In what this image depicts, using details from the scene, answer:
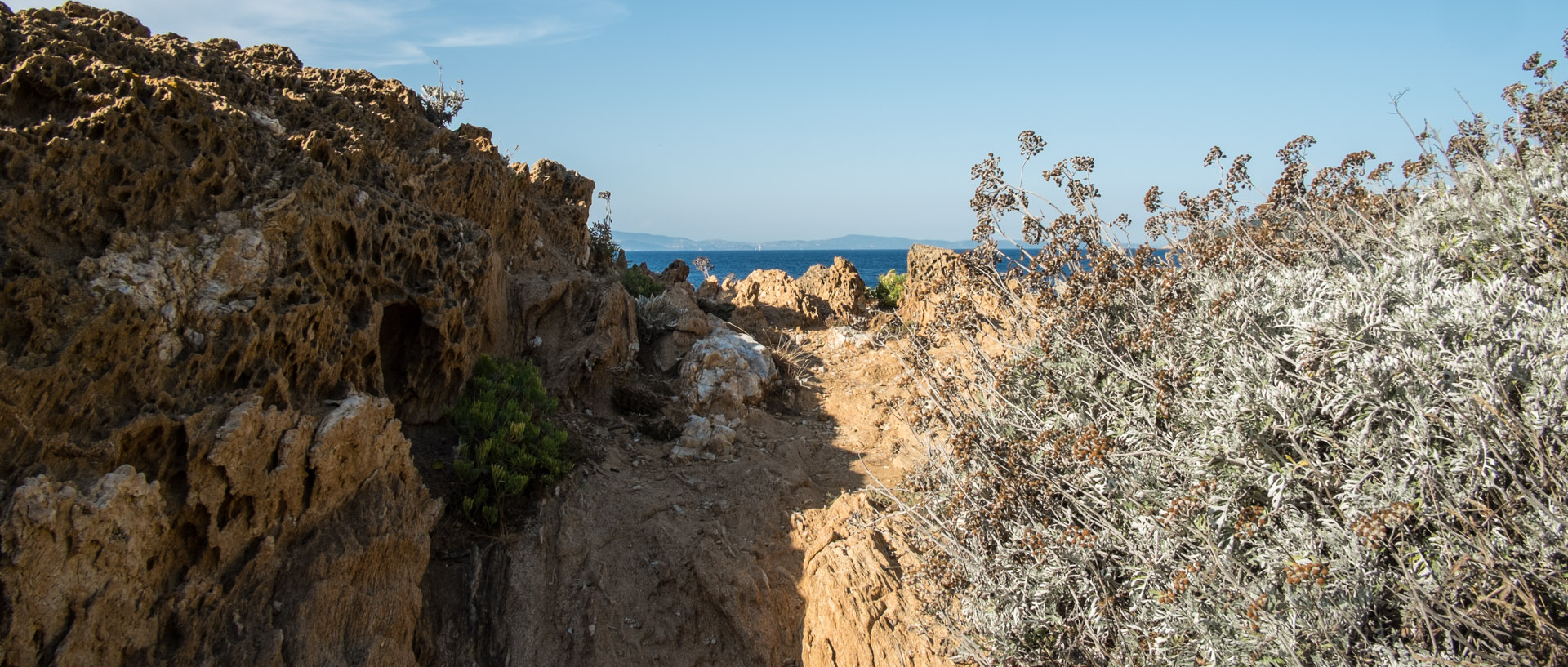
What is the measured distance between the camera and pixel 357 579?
4.53 meters

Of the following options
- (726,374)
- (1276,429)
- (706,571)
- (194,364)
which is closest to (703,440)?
(726,374)

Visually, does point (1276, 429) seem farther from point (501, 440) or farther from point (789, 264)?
point (789, 264)

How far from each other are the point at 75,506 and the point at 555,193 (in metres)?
7.47

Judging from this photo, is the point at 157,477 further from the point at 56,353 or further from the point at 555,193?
the point at 555,193

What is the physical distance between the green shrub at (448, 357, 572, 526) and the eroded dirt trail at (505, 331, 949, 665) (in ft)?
0.95

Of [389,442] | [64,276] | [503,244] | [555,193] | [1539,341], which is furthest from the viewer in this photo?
[555,193]

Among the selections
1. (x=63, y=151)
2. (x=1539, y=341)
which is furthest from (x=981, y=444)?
(x=63, y=151)

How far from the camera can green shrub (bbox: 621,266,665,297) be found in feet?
36.7

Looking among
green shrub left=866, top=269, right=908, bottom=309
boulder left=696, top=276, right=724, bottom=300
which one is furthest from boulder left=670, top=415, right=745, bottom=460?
boulder left=696, top=276, right=724, bottom=300

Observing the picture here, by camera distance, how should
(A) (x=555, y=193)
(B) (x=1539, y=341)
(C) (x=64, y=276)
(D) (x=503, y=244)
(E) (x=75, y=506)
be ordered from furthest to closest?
1. (A) (x=555, y=193)
2. (D) (x=503, y=244)
3. (C) (x=64, y=276)
4. (E) (x=75, y=506)
5. (B) (x=1539, y=341)

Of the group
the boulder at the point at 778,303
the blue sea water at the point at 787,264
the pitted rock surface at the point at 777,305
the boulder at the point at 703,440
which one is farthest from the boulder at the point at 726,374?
the blue sea water at the point at 787,264

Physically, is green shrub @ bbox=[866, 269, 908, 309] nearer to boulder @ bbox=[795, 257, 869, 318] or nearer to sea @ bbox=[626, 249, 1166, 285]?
boulder @ bbox=[795, 257, 869, 318]

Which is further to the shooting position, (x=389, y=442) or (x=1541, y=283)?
(x=389, y=442)

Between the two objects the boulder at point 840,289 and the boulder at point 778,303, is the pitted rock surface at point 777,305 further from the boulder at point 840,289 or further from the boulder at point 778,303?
the boulder at point 840,289
